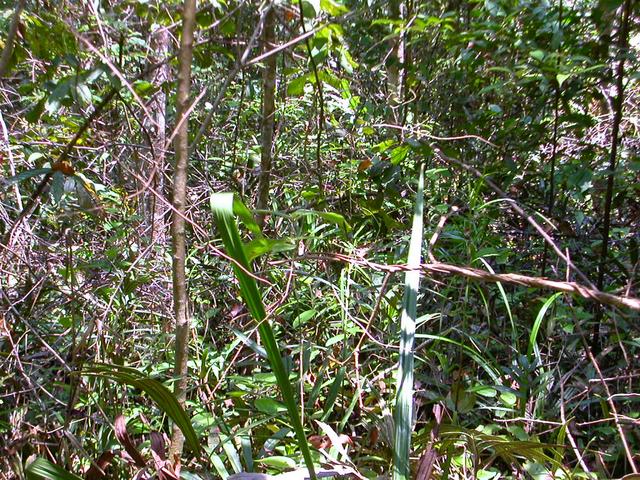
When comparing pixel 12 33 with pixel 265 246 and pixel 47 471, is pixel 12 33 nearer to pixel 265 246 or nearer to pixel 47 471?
pixel 265 246

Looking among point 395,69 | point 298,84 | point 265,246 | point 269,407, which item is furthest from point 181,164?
point 395,69

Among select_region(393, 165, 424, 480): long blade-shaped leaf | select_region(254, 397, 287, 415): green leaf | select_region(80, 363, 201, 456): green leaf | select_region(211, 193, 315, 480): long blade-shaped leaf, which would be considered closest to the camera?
select_region(211, 193, 315, 480): long blade-shaped leaf

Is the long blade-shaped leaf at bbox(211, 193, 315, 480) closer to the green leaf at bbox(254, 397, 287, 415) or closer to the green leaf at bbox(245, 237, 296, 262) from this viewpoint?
the green leaf at bbox(245, 237, 296, 262)

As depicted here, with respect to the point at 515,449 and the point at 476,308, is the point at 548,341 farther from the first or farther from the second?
the point at 515,449

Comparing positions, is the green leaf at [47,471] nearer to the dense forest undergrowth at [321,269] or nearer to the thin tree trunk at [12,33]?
the dense forest undergrowth at [321,269]

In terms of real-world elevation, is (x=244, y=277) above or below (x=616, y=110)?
below

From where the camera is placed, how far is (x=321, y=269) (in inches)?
90.9

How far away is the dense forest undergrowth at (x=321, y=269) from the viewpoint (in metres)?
1.42

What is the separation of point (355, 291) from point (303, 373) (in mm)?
453

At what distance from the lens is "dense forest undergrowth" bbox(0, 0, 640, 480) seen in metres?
1.42

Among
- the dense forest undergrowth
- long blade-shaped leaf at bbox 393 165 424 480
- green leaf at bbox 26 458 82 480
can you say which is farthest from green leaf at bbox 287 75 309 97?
green leaf at bbox 26 458 82 480

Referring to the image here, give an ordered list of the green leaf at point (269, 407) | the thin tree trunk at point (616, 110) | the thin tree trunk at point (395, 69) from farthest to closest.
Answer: the thin tree trunk at point (395, 69), the thin tree trunk at point (616, 110), the green leaf at point (269, 407)

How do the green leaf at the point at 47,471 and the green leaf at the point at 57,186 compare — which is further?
the green leaf at the point at 57,186

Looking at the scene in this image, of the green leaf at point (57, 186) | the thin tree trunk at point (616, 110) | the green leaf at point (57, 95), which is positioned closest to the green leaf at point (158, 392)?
the green leaf at point (57, 186)
